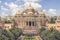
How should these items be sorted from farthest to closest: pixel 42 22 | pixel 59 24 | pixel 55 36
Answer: pixel 42 22 → pixel 59 24 → pixel 55 36

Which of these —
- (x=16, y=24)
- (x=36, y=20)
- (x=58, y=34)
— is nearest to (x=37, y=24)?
(x=36, y=20)

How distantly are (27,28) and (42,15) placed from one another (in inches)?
250

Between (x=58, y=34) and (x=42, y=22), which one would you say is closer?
(x=58, y=34)

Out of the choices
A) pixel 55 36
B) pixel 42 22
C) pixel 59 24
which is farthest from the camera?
pixel 42 22

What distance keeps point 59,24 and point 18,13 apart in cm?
1267

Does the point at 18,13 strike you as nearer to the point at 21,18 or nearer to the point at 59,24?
the point at 21,18

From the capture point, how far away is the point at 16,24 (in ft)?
206

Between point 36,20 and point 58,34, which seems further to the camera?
point 36,20

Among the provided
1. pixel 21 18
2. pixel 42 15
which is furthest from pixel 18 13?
pixel 42 15

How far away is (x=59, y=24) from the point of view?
5681 cm

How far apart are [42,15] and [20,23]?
5944 mm

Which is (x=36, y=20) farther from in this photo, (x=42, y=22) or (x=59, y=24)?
(x=59, y=24)

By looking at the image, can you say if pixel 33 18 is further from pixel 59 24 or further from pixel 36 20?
pixel 59 24

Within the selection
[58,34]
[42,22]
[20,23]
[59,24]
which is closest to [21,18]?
[20,23]
